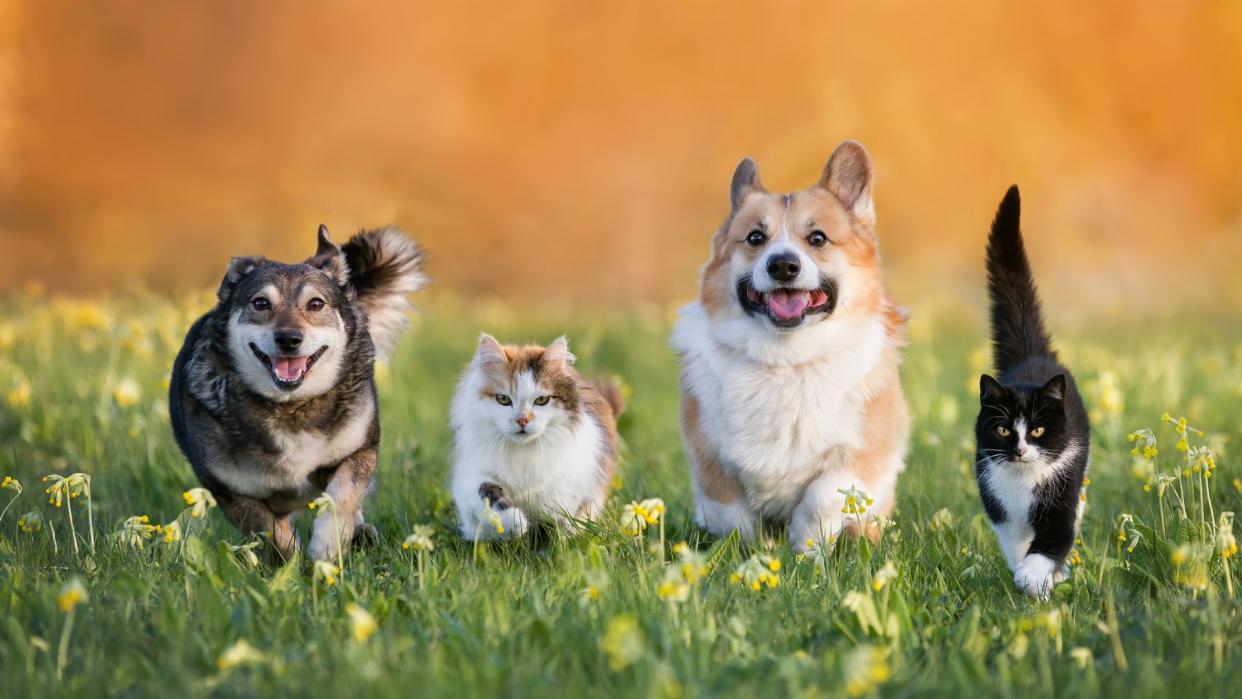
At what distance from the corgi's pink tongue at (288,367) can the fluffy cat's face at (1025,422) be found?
2567 mm

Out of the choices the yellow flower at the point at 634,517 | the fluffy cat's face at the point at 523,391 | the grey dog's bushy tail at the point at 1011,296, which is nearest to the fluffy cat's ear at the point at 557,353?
the fluffy cat's face at the point at 523,391

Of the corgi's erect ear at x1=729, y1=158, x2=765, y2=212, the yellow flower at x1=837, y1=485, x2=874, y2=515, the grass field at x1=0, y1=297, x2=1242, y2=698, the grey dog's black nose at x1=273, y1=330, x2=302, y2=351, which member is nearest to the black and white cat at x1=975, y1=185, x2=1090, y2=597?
the grass field at x1=0, y1=297, x2=1242, y2=698

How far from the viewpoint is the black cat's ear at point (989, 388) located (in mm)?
4207

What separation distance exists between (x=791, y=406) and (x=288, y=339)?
6.45ft

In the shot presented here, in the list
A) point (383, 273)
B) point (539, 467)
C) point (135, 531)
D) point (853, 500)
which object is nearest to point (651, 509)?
point (853, 500)

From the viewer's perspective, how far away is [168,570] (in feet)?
12.8

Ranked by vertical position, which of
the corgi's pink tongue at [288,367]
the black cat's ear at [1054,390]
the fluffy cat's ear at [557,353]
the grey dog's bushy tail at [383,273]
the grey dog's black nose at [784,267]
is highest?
the grey dog's bushy tail at [383,273]

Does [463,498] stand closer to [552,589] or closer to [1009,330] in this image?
[552,589]

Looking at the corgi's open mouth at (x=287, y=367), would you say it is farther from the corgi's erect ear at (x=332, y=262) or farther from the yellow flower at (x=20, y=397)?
the yellow flower at (x=20, y=397)

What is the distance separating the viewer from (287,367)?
4.32 metres

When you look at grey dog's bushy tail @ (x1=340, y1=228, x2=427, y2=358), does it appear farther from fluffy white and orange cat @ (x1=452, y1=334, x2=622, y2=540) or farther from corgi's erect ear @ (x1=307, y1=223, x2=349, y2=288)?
fluffy white and orange cat @ (x1=452, y1=334, x2=622, y2=540)

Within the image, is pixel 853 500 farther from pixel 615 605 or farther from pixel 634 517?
pixel 615 605

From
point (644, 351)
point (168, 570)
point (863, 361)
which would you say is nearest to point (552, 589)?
point (168, 570)

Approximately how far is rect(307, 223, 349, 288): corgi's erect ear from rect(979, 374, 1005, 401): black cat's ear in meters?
2.57
